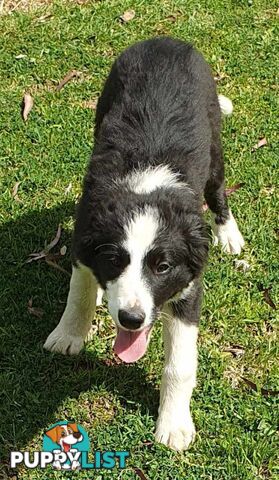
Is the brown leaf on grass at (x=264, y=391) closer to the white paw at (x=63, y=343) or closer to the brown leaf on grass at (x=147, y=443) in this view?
the brown leaf on grass at (x=147, y=443)

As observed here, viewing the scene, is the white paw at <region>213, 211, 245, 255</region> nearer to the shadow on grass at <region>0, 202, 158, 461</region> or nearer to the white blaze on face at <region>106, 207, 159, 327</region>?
the shadow on grass at <region>0, 202, 158, 461</region>

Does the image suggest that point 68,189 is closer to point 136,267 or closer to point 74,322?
point 74,322

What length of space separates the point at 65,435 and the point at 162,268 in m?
1.26

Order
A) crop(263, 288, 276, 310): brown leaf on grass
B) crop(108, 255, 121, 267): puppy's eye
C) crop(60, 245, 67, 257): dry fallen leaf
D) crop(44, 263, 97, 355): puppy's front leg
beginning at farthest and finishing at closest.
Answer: crop(60, 245, 67, 257): dry fallen leaf < crop(263, 288, 276, 310): brown leaf on grass < crop(44, 263, 97, 355): puppy's front leg < crop(108, 255, 121, 267): puppy's eye

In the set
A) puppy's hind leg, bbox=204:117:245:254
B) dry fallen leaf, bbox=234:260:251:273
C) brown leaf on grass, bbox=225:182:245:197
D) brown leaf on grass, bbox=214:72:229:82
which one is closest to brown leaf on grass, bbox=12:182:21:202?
puppy's hind leg, bbox=204:117:245:254

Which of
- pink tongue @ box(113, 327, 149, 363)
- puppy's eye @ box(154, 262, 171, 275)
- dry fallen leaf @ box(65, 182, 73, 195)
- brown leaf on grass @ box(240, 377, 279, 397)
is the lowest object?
brown leaf on grass @ box(240, 377, 279, 397)

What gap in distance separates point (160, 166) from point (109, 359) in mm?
1329

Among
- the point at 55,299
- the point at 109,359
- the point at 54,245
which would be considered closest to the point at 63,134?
the point at 54,245

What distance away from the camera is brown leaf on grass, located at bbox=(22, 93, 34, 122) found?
6.43 meters

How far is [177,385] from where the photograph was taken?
4273 mm

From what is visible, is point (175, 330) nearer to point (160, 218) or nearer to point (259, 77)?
point (160, 218)

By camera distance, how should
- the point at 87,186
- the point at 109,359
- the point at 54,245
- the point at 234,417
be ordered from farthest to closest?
the point at 54,245
the point at 109,359
the point at 234,417
the point at 87,186

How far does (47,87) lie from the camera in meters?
6.77

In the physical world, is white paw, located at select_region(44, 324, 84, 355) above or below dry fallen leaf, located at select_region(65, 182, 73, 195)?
below
